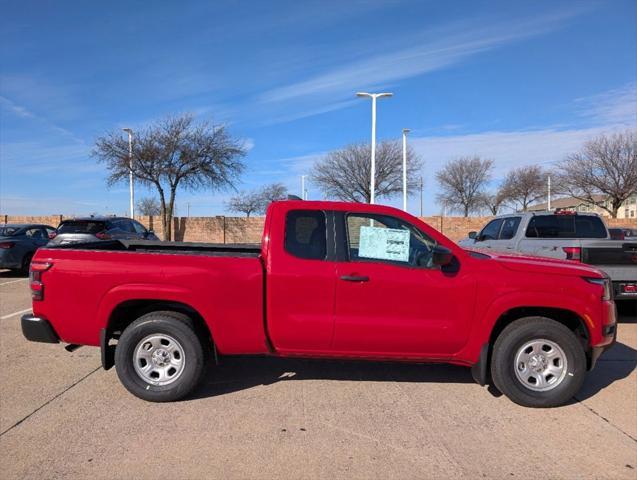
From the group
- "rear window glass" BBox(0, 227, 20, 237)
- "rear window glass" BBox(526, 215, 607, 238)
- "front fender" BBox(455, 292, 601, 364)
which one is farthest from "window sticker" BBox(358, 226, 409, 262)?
"rear window glass" BBox(0, 227, 20, 237)

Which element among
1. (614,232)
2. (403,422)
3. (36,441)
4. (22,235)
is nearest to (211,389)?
(36,441)

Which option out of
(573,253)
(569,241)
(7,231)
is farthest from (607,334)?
(7,231)

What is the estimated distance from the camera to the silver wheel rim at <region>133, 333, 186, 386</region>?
4.33m

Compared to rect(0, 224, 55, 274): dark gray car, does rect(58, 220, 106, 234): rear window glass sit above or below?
above

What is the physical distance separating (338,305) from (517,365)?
168cm

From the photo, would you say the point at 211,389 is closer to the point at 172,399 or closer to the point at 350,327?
the point at 172,399

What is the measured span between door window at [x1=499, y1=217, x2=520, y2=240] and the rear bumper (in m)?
7.69

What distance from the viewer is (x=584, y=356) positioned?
427 centimetres

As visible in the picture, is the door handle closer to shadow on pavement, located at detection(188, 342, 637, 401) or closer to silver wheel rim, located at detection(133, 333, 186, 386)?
shadow on pavement, located at detection(188, 342, 637, 401)

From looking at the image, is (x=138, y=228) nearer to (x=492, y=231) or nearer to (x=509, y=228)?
(x=492, y=231)

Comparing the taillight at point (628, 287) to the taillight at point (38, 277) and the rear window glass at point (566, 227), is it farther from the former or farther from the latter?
the taillight at point (38, 277)

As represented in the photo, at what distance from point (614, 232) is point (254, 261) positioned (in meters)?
12.7

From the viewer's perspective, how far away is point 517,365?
14.0 feet

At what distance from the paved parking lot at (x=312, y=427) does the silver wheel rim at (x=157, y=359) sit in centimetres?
25
